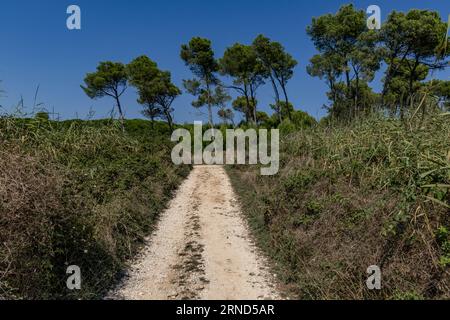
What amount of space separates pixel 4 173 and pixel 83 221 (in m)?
1.44

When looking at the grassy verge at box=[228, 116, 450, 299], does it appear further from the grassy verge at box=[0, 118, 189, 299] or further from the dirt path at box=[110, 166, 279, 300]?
the grassy verge at box=[0, 118, 189, 299]

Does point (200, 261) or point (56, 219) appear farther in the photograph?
point (200, 261)

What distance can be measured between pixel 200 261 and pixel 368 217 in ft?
10.4

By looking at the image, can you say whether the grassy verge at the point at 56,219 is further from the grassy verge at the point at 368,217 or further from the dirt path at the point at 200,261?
the grassy verge at the point at 368,217

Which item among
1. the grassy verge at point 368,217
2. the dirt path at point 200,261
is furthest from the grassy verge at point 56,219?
the grassy verge at point 368,217

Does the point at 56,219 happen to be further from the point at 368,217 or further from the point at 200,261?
the point at 368,217

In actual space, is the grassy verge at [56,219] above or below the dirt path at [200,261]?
above

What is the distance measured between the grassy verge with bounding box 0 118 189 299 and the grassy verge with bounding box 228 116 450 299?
309cm

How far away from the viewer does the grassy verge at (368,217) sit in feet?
14.8

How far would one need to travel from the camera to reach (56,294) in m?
4.70

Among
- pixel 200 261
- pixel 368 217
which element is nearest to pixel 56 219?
pixel 200 261

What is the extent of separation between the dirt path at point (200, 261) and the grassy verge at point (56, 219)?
1.45ft

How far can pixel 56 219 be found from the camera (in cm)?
502
